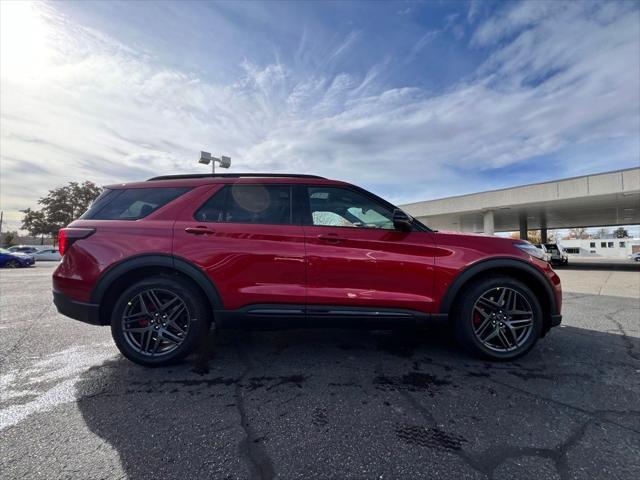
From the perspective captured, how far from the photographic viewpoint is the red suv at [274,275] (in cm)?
283

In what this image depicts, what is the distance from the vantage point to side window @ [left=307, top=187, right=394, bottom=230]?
299 cm

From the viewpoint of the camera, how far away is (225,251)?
283cm

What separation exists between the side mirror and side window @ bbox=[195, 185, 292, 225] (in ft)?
3.38

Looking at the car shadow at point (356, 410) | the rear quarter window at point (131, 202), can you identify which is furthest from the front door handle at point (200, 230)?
the car shadow at point (356, 410)

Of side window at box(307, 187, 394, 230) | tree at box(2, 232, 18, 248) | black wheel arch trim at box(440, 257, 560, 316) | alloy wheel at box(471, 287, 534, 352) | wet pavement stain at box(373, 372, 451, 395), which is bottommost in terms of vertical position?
wet pavement stain at box(373, 372, 451, 395)

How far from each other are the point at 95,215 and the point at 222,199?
1.26 metres

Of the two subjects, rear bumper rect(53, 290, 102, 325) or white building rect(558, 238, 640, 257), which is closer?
rear bumper rect(53, 290, 102, 325)

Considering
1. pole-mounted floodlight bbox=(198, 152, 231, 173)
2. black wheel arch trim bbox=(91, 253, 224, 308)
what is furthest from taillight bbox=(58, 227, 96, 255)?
pole-mounted floodlight bbox=(198, 152, 231, 173)

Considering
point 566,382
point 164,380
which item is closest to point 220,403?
point 164,380

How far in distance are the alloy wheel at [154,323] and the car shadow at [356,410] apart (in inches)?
9.2

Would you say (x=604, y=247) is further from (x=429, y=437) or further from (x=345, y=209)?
(x=429, y=437)

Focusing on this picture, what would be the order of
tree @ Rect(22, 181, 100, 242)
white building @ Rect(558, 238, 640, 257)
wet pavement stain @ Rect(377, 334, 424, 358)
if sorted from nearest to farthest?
wet pavement stain @ Rect(377, 334, 424, 358)
tree @ Rect(22, 181, 100, 242)
white building @ Rect(558, 238, 640, 257)

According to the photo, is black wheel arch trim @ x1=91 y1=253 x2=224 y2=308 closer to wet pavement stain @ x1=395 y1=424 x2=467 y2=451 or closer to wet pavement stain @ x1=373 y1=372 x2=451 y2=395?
wet pavement stain @ x1=373 y1=372 x2=451 y2=395

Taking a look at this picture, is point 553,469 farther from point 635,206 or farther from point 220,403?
point 635,206
